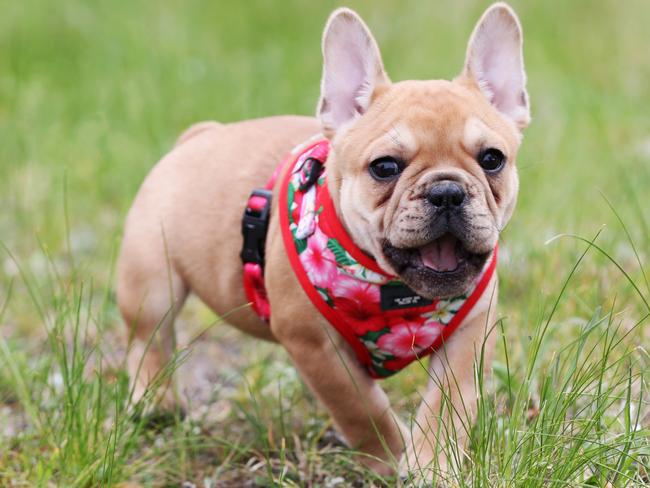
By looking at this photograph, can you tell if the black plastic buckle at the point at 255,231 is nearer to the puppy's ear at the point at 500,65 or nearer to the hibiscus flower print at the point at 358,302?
the hibiscus flower print at the point at 358,302

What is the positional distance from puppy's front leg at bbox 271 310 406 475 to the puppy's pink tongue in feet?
1.46

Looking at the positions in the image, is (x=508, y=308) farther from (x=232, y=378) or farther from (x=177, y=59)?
(x=177, y=59)

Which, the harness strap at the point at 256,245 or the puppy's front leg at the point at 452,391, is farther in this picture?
the harness strap at the point at 256,245

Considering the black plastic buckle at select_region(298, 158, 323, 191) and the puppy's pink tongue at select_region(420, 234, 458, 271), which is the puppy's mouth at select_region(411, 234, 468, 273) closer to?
the puppy's pink tongue at select_region(420, 234, 458, 271)

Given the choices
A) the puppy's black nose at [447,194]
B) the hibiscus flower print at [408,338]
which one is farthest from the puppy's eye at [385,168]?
the hibiscus flower print at [408,338]

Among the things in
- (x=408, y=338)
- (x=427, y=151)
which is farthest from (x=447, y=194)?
(x=408, y=338)

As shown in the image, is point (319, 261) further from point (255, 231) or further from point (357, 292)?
point (255, 231)

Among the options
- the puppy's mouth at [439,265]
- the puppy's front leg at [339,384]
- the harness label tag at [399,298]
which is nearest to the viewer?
the puppy's mouth at [439,265]

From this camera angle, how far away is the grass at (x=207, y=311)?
290 cm

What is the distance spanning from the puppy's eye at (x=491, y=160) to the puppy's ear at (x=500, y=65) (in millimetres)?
318

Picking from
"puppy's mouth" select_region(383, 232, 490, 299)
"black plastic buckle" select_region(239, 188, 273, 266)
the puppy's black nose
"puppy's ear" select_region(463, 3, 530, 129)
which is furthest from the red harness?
"puppy's ear" select_region(463, 3, 530, 129)

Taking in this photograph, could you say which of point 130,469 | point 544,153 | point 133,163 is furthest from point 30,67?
point 130,469

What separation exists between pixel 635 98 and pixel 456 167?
188 inches

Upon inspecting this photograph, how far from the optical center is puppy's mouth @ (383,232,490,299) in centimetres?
291
